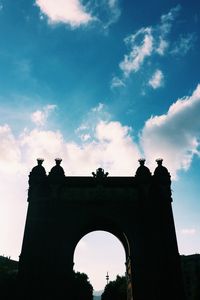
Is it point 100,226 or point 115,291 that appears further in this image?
point 115,291

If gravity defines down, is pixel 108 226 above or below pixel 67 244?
above

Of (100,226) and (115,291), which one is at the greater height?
(115,291)

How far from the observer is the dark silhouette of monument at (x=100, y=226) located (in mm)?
21375

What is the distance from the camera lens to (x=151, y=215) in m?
23.3

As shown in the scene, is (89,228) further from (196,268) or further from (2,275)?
(196,268)

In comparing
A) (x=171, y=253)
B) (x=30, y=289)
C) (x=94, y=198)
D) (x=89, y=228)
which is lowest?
(x=30, y=289)

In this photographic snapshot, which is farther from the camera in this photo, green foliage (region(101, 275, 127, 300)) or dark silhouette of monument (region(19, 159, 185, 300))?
green foliage (region(101, 275, 127, 300))

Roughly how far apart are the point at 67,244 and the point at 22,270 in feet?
12.1

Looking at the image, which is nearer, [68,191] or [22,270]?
[22,270]

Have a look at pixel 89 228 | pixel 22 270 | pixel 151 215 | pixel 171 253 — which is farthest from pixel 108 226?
pixel 22 270

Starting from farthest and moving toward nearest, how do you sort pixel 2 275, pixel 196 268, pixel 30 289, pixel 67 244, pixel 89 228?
pixel 196 268, pixel 2 275, pixel 89 228, pixel 67 244, pixel 30 289

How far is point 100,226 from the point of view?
24.7 m

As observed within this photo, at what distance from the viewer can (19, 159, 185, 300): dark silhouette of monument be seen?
842 inches

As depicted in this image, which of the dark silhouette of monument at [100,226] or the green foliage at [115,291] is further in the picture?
the green foliage at [115,291]
